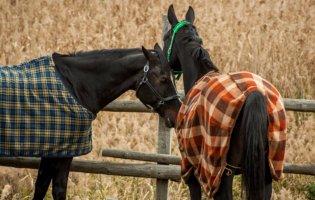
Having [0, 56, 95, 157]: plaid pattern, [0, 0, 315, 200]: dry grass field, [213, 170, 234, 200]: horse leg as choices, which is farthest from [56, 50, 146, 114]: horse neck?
[213, 170, 234, 200]: horse leg

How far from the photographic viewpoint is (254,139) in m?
3.75

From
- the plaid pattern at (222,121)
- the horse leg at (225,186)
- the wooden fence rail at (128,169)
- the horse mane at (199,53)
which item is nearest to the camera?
the plaid pattern at (222,121)

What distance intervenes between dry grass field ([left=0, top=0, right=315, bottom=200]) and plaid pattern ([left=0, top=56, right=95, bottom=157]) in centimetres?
122

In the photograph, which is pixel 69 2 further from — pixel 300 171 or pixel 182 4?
pixel 300 171

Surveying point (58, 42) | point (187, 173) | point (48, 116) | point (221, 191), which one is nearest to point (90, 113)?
point (48, 116)

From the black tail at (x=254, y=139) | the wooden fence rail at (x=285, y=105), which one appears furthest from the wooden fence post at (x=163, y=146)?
the black tail at (x=254, y=139)

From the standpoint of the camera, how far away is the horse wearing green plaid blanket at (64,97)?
15.9 ft

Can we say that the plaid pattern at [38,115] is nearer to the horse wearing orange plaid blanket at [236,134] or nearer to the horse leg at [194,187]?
the horse leg at [194,187]

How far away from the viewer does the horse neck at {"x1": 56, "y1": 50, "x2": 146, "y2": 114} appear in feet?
16.9

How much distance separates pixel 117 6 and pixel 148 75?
→ 19.1ft

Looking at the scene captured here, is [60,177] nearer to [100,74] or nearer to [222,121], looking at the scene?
[100,74]

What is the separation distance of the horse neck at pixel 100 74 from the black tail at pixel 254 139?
1.64m

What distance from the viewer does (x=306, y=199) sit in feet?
21.9

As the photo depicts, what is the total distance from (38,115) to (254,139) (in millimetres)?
1954
